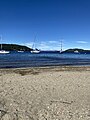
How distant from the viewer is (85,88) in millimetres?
16516

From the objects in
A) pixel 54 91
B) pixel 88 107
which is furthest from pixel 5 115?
pixel 54 91

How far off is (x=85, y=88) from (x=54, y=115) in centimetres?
715

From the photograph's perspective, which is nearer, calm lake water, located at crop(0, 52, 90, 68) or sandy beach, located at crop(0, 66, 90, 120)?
sandy beach, located at crop(0, 66, 90, 120)

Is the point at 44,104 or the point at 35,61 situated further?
the point at 35,61

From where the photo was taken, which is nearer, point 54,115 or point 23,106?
point 54,115

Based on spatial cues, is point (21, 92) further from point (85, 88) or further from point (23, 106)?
point (85, 88)

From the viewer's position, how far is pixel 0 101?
39.3 ft

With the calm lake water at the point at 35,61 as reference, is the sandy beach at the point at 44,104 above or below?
above

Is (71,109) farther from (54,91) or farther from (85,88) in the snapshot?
(85,88)

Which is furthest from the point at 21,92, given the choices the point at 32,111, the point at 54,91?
the point at 32,111

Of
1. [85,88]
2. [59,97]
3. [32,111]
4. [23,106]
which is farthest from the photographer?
[85,88]

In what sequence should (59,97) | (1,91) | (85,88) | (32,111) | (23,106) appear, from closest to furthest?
(32,111), (23,106), (59,97), (1,91), (85,88)

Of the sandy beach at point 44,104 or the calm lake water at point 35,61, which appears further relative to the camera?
the calm lake water at point 35,61

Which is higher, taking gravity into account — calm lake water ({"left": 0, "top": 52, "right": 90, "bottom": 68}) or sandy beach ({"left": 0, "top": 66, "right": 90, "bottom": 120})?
sandy beach ({"left": 0, "top": 66, "right": 90, "bottom": 120})
